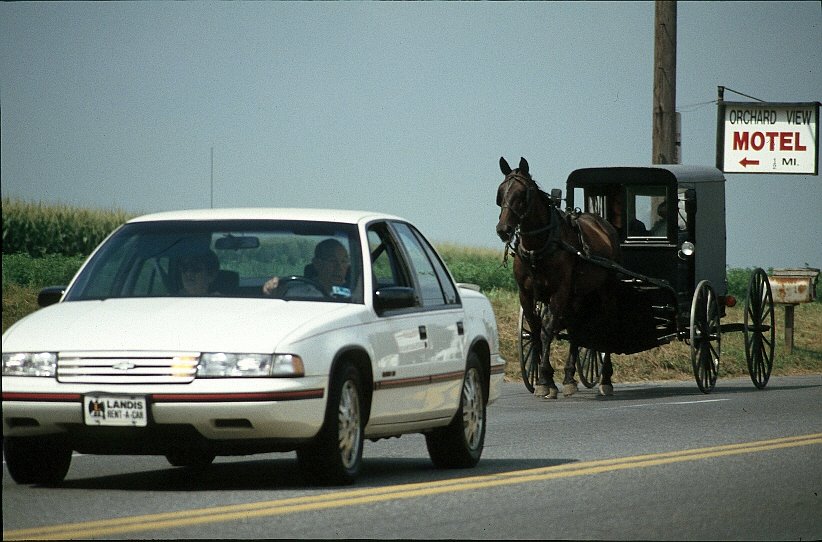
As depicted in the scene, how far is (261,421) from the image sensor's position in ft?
30.3

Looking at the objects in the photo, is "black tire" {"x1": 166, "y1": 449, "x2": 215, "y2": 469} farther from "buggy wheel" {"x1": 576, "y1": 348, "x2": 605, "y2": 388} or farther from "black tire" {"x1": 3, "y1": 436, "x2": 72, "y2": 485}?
"buggy wheel" {"x1": 576, "y1": 348, "x2": 605, "y2": 388}

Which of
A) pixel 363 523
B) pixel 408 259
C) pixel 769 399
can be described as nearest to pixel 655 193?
pixel 769 399

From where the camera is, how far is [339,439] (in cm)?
975

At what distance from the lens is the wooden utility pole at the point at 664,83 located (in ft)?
93.0

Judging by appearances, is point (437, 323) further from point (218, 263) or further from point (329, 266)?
point (218, 263)

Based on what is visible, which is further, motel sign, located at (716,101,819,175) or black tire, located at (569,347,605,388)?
motel sign, located at (716,101,819,175)

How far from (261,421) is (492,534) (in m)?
1.60

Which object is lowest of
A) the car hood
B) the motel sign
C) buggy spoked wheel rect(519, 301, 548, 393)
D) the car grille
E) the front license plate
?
buggy spoked wheel rect(519, 301, 548, 393)

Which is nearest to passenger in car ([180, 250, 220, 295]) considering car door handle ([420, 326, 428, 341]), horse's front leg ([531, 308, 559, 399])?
car door handle ([420, 326, 428, 341])

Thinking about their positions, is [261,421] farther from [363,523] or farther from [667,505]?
[667,505]

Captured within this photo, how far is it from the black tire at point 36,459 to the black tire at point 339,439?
4.44 feet

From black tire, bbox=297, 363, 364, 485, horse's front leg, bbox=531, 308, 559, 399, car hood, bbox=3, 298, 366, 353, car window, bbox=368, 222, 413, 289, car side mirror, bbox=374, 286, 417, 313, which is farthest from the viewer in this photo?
horse's front leg, bbox=531, 308, 559, 399

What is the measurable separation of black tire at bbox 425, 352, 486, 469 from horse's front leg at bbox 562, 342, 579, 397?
917cm

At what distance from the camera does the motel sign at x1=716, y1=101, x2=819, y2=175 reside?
3422 centimetres
